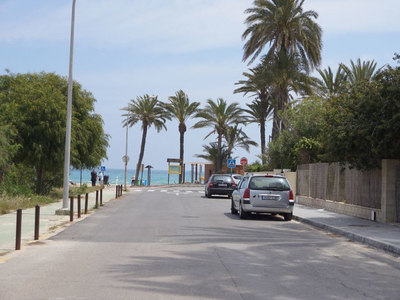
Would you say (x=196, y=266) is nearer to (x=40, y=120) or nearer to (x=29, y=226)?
(x=29, y=226)

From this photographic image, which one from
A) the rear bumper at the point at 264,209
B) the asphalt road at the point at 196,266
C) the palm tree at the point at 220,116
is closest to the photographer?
the asphalt road at the point at 196,266

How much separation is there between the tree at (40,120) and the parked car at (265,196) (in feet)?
37.8

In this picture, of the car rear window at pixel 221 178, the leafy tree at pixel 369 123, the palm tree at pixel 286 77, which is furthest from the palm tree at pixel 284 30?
the leafy tree at pixel 369 123

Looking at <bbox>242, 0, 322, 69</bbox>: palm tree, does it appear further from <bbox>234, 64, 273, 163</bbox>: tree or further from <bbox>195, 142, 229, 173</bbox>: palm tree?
<bbox>195, 142, 229, 173</bbox>: palm tree

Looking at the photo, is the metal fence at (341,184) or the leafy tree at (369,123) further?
the metal fence at (341,184)

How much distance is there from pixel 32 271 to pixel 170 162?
58.7 metres

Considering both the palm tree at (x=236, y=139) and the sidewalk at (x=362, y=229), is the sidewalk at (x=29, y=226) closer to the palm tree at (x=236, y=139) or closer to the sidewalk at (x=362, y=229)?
the sidewalk at (x=362, y=229)

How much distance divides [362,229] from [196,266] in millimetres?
7838

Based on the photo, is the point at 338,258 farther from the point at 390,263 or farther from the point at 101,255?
the point at 101,255

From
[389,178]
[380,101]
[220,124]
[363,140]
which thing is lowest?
[389,178]

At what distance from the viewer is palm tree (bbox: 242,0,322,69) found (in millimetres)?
38041

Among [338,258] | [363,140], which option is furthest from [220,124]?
[338,258]

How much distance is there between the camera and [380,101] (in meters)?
16.6

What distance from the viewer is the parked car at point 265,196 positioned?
1833cm
